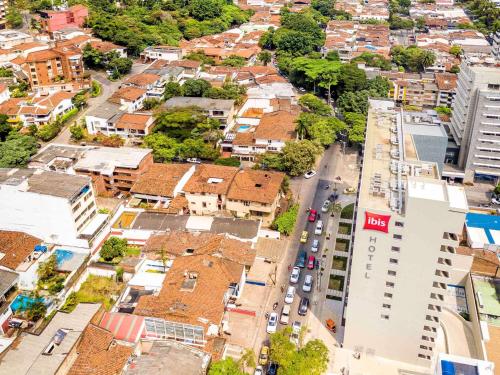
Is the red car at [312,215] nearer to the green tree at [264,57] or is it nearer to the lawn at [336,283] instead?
the lawn at [336,283]

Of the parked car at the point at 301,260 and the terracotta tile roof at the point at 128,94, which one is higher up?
the terracotta tile roof at the point at 128,94

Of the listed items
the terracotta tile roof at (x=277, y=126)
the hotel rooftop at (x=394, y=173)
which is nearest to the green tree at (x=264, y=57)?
the terracotta tile roof at (x=277, y=126)

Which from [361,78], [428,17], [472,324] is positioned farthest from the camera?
[428,17]

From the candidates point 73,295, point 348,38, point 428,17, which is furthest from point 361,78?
point 428,17

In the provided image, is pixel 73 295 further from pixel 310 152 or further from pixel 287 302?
pixel 310 152

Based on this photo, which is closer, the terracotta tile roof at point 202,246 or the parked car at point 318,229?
the terracotta tile roof at point 202,246

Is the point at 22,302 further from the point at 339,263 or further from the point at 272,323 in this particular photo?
the point at 339,263

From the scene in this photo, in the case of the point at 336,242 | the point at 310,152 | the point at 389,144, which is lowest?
the point at 336,242
